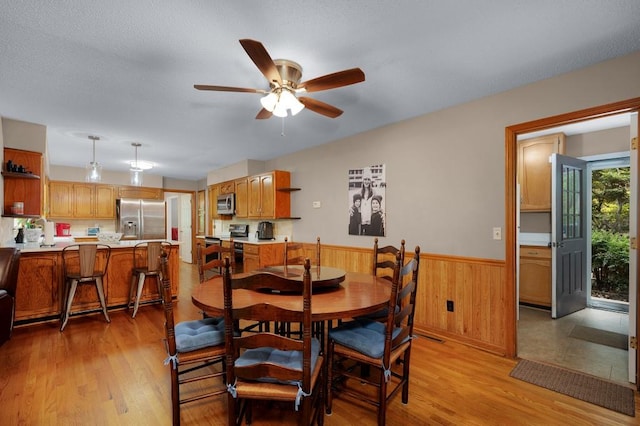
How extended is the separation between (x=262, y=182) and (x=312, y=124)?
2.00 meters

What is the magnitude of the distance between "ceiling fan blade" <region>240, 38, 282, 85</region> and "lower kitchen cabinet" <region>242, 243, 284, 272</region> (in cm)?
337

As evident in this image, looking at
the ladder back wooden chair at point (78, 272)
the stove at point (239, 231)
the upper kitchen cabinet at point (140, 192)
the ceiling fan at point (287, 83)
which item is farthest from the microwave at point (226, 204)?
the ceiling fan at point (287, 83)

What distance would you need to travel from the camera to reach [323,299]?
189 cm

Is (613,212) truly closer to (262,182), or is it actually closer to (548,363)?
(548,363)

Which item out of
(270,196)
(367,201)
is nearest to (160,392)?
(367,201)

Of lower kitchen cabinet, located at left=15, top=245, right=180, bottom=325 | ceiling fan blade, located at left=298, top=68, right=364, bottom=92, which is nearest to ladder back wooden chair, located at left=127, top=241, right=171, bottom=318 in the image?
lower kitchen cabinet, located at left=15, top=245, right=180, bottom=325

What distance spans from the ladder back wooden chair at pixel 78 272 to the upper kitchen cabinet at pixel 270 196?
235 centimetres

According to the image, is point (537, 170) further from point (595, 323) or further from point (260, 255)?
point (260, 255)

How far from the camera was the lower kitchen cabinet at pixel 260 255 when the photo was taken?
4.95m

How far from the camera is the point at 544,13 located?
5.72 feet

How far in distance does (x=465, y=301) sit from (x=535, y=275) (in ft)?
6.28

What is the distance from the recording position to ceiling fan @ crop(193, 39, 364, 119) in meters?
1.79

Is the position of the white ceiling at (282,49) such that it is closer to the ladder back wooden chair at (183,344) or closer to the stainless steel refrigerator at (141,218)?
the ladder back wooden chair at (183,344)

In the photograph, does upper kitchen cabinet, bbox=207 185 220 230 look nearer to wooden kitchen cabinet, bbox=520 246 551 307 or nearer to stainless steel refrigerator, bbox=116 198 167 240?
stainless steel refrigerator, bbox=116 198 167 240
